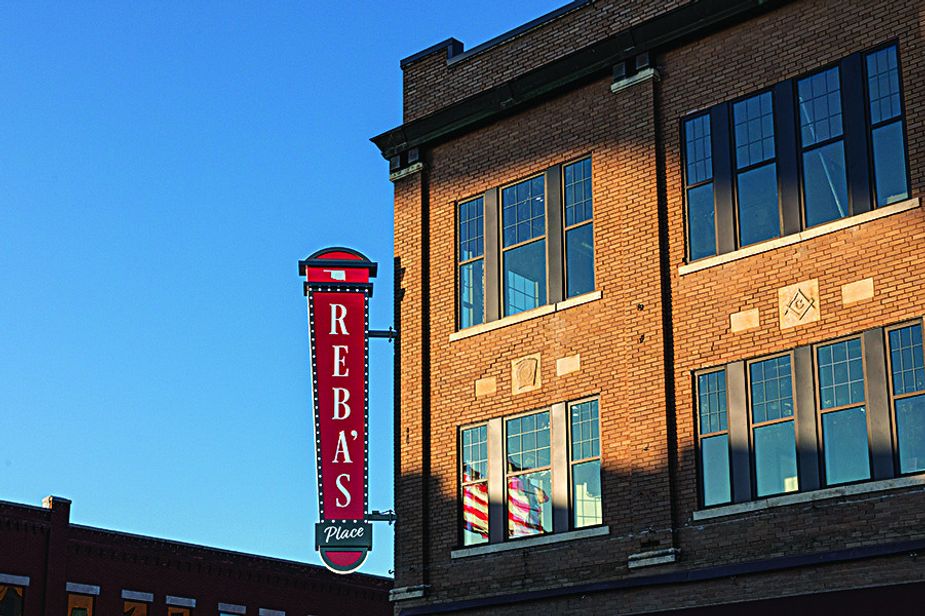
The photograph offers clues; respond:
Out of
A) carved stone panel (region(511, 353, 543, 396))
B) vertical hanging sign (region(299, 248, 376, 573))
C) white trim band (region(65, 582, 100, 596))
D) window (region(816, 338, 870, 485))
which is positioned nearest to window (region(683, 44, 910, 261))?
window (region(816, 338, 870, 485))

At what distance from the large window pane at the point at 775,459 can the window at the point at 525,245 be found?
4.51 m

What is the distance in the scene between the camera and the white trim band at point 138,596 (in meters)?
43.9

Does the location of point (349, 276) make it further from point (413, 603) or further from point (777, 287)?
point (777, 287)

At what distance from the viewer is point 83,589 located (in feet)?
140

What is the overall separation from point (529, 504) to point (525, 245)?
4.62 m

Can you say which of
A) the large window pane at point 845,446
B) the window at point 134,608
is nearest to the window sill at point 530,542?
the large window pane at point 845,446

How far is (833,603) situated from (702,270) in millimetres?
5691

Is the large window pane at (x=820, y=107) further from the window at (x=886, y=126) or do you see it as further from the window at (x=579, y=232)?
the window at (x=579, y=232)

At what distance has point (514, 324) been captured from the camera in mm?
24734

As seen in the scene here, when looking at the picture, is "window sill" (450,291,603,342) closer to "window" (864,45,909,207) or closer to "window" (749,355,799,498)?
"window" (749,355,799,498)

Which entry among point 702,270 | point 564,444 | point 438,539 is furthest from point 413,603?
point 702,270

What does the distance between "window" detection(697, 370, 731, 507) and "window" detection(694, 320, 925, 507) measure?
0.05ft

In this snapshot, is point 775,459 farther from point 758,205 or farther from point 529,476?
point 529,476

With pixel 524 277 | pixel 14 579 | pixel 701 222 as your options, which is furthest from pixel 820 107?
pixel 14 579
